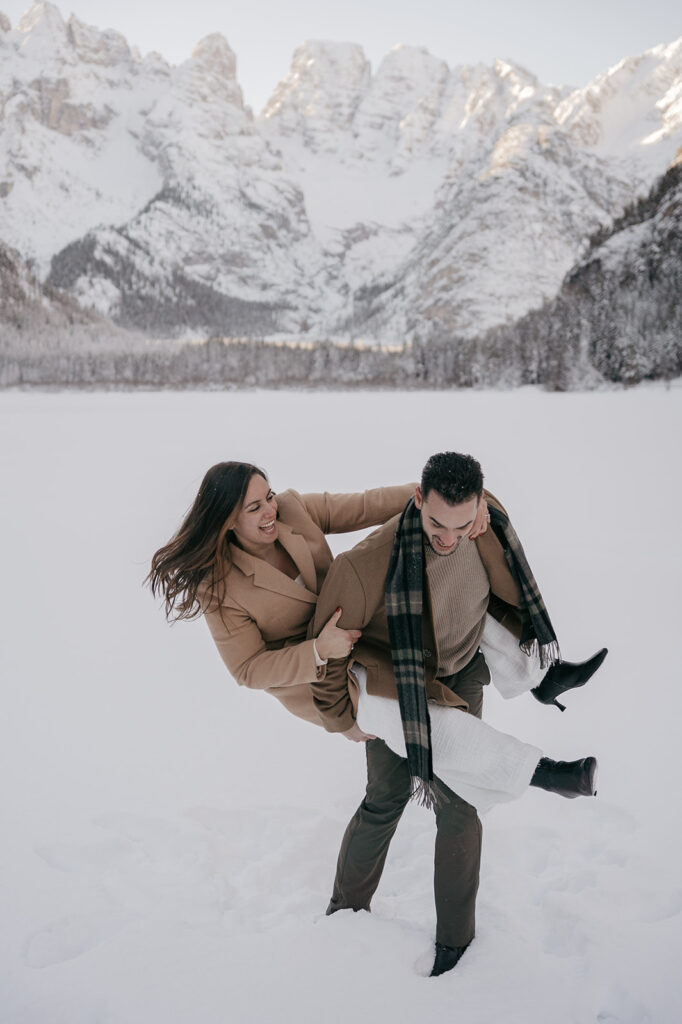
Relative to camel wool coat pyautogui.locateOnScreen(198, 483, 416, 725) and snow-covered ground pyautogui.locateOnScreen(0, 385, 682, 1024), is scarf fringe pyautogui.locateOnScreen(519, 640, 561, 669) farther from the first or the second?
snow-covered ground pyautogui.locateOnScreen(0, 385, 682, 1024)

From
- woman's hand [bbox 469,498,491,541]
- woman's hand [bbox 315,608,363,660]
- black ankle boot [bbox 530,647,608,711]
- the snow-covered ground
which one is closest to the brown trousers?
the snow-covered ground

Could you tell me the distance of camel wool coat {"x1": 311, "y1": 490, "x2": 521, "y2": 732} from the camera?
239cm

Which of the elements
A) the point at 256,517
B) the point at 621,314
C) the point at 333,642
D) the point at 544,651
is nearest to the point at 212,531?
the point at 256,517

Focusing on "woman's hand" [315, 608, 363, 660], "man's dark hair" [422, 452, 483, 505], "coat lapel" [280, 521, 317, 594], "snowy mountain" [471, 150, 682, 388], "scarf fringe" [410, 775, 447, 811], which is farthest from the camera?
"snowy mountain" [471, 150, 682, 388]

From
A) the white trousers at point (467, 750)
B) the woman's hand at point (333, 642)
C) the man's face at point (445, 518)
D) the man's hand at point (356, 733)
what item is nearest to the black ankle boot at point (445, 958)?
the white trousers at point (467, 750)

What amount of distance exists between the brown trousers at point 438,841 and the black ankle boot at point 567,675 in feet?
0.81

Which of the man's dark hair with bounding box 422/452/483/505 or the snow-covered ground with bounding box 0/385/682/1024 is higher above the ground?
the man's dark hair with bounding box 422/452/483/505

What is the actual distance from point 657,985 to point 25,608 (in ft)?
19.0

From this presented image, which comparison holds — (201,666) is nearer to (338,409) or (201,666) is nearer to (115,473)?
(115,473)

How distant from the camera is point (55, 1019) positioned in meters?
2.41

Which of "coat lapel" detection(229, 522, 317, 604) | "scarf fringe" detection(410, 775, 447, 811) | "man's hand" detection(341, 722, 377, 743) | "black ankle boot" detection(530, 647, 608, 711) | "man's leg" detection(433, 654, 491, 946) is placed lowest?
"man's leg" detection(433, 654, 491, 946)

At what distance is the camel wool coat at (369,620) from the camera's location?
2.39 metres

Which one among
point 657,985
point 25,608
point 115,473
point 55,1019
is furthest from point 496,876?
point 115,473

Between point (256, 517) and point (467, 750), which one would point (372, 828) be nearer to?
point (467, 750)
